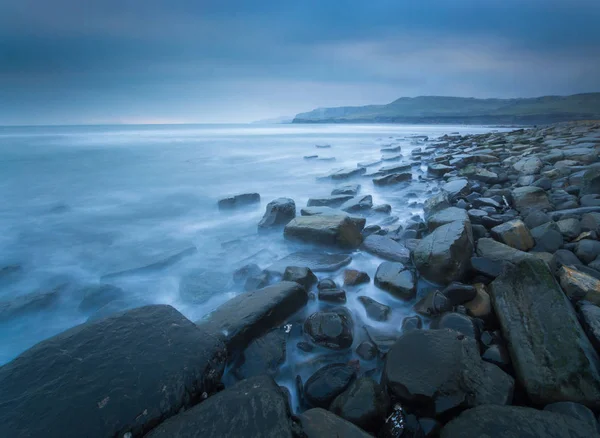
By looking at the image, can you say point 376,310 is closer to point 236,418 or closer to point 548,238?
point 236,418

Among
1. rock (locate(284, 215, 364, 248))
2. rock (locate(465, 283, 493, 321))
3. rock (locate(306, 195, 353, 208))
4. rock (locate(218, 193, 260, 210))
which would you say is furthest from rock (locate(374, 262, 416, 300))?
rock (locate(218, 193, 260, 210))

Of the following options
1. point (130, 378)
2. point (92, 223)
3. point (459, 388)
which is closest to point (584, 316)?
point (459, 388)

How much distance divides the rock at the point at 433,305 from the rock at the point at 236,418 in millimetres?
1504

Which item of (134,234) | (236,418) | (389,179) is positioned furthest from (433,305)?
(389,179)

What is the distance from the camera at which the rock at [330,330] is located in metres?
2.17

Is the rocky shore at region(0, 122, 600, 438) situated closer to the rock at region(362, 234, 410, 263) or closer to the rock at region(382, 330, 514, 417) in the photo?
the rock at region(382, 330, 514, 417)

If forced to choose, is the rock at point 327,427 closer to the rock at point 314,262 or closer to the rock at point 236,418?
the rock at point 236,418

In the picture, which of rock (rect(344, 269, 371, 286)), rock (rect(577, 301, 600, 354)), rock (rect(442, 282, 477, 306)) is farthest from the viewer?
rock (rect(344, 269, 371, 286))

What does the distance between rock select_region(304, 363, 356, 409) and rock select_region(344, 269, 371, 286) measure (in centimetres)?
115

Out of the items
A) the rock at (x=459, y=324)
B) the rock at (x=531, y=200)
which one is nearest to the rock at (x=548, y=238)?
the rock at (x=531, y=200)

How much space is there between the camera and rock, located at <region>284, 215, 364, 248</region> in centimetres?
367

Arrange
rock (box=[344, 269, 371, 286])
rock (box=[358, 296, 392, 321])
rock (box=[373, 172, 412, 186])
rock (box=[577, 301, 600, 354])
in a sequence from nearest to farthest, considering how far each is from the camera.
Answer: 1. rock (box=[577, 301, 600, 354])
2. rock (box=[358, 296, 392, 321])
3. rock (box=[344, 269, 371, 286])
4. rock (box=[373, 172, 412, 186])

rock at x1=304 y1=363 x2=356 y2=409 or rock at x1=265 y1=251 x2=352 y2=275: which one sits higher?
rock at x1=304 y1=363 x2=356 y2=409

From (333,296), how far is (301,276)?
1.21 ft
